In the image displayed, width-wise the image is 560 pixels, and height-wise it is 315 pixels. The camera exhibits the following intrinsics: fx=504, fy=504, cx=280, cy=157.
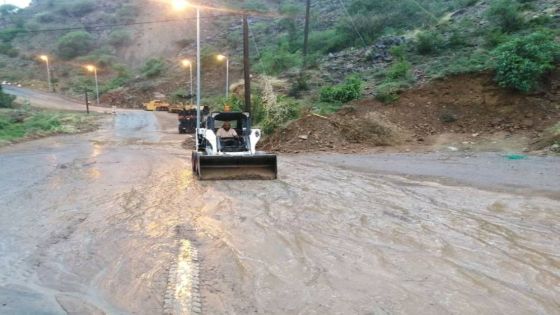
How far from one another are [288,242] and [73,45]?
3784 inches

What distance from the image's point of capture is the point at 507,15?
26.3 metres

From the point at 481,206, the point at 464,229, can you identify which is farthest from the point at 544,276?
the point at 481,206

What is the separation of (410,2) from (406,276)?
46.5 meters

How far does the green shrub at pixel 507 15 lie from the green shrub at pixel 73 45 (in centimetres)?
8265

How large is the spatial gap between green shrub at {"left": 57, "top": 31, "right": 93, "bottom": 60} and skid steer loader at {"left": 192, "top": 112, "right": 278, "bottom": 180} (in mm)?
87323

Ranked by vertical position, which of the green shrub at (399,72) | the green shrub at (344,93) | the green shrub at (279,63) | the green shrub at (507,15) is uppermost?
the green shrub at (507,15)

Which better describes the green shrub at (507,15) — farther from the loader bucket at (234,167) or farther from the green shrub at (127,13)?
the green shrub at (127,13)

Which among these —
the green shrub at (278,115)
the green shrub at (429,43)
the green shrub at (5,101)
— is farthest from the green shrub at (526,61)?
the green shrub at (5,101)

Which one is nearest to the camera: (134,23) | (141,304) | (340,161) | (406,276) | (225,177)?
(141,304)

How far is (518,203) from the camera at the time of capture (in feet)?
34.4

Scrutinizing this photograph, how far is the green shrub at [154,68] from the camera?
7300 cm

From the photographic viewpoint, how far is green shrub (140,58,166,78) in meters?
73.0

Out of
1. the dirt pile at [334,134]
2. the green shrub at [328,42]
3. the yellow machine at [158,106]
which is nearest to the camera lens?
the dirt pile at [334,134]

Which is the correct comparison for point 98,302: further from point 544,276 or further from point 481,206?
point 481,206
